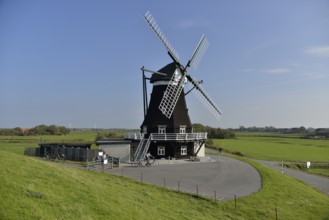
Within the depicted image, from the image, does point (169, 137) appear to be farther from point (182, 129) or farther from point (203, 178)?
point (203, 178)

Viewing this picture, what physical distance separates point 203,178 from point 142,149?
12.3m

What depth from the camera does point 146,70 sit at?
34938mm

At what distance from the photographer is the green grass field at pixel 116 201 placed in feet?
36.3

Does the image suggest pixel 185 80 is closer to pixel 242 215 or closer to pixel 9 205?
pixel 242 215

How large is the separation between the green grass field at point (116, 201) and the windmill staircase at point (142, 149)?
1078 centimetres

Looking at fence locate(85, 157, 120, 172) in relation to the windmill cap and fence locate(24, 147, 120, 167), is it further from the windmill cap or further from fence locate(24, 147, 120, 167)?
the windmill cap

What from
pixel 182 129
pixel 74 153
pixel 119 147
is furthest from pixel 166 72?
pixel 74 153

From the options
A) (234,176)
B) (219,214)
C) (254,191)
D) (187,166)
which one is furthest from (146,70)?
(219,214)

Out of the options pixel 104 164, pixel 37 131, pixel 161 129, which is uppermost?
pixel 37 131

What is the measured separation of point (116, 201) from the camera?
561 inches

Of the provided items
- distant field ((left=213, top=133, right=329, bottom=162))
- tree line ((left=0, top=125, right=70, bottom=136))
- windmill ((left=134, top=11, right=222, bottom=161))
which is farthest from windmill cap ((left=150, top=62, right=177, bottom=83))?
tree line ((left=0, top=125, right=70, bottom=136))

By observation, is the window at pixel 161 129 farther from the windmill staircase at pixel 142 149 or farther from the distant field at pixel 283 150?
the distant field at pixel 283 150

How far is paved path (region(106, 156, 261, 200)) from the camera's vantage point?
19.8m

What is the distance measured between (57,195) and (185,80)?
26941 millimetres
